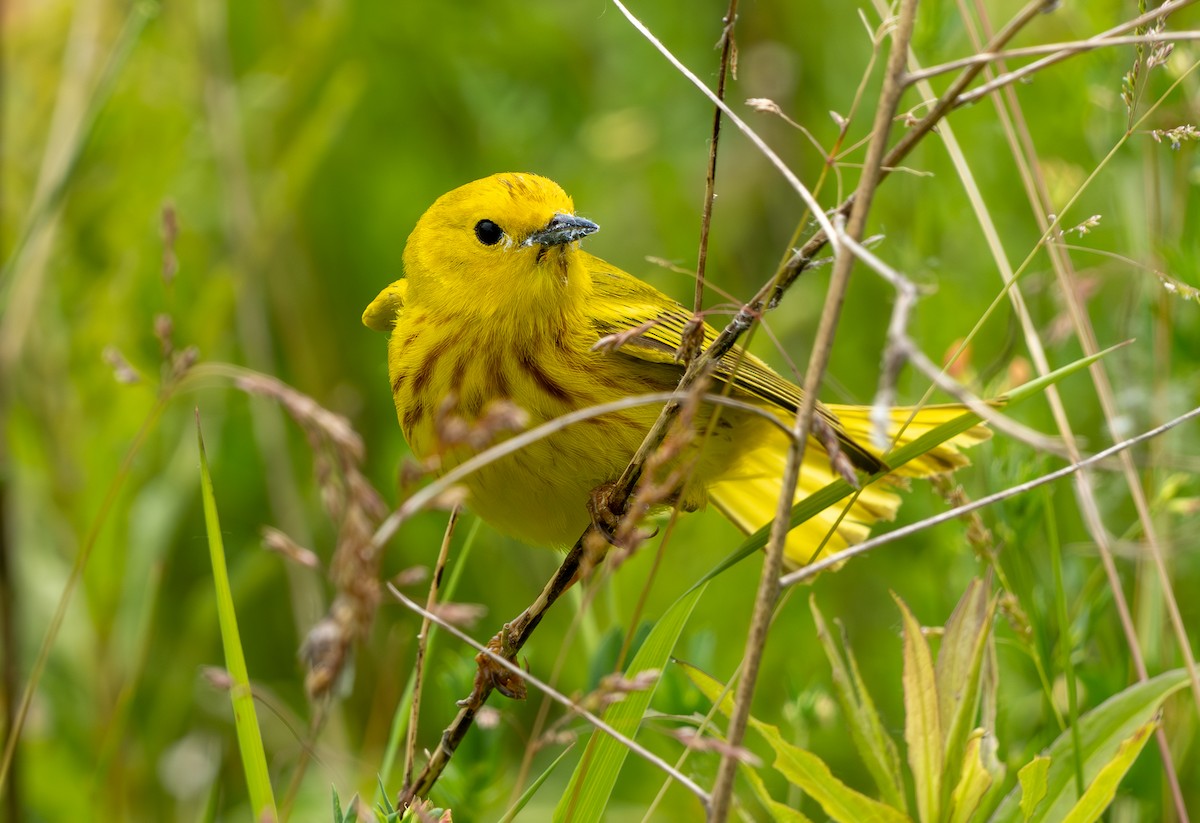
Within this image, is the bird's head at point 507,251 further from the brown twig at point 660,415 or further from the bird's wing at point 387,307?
the brown twig at point 660,415

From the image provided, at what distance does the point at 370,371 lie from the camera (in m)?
4.48

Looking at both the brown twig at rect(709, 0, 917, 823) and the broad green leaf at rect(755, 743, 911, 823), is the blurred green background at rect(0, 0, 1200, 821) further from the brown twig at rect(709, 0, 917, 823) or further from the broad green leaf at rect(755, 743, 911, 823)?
the brown twig at rect(709, 0, 917, 823)

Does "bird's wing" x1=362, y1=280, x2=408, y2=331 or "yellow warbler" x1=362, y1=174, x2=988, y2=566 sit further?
"bird's wing" x1=362, y1=280, x2=408, y2=331

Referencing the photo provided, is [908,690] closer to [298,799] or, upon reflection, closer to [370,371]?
[298,799]

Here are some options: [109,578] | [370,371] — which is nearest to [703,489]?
[109,578]

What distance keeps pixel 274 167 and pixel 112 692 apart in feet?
6.64

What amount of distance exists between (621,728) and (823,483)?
5.41 ft

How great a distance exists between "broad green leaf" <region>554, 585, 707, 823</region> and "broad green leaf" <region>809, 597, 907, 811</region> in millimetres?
192

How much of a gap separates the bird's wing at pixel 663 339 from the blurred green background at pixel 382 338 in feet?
1.12

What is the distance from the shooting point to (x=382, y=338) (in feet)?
14.8

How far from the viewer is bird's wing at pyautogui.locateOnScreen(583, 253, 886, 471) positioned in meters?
2.38

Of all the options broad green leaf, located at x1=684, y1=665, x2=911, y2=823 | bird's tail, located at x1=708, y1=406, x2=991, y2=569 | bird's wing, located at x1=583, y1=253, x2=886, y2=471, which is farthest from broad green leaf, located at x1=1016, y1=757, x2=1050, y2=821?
bird's tail, located at x1=708, y1=406, x2=991, y2=569

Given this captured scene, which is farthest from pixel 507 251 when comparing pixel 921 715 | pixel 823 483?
pixel 921 715

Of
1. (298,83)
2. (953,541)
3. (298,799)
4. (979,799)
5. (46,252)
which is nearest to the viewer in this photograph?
(979,799)
